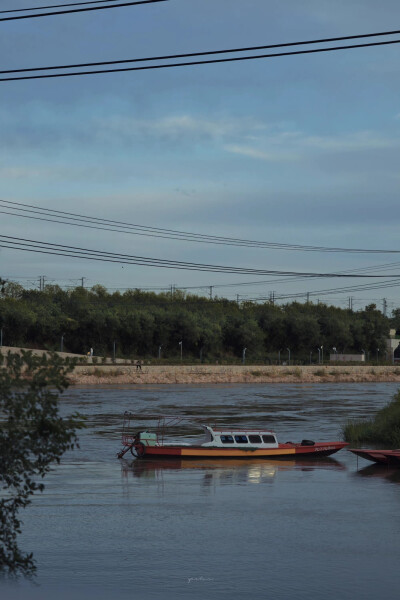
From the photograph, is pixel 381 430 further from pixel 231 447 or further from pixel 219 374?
pixel 219 374

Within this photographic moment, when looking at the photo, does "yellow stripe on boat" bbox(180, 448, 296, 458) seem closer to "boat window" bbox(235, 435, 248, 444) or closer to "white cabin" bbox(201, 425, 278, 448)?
"white cabin" bbox(201, 425, 278, 448)

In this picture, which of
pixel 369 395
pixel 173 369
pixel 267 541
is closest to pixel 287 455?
pixel 267 541

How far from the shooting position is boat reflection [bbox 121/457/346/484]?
3522 centimetres

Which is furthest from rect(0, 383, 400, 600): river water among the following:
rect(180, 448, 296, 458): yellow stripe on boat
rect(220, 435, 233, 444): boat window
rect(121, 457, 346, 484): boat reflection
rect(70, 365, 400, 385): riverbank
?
rect(70, 365, 400, 385): riverbank

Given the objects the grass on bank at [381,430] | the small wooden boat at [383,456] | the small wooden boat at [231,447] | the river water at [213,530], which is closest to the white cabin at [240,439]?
the small wooden boat at [231,447]

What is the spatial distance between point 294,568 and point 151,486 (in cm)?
1316

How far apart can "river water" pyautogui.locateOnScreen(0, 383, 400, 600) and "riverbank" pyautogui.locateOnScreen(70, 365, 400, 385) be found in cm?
6505

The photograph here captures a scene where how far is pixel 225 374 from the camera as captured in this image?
399 feet

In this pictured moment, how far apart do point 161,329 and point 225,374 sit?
99.6 ft

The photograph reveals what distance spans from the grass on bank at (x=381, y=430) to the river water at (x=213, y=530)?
3.15 meters

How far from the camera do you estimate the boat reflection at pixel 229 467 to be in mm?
35219

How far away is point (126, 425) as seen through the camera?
185 feet

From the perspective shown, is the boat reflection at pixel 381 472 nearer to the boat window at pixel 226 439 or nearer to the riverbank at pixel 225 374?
the boat window at pixel 226 439

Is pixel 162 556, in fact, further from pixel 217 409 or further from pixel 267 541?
pixel 217 409
